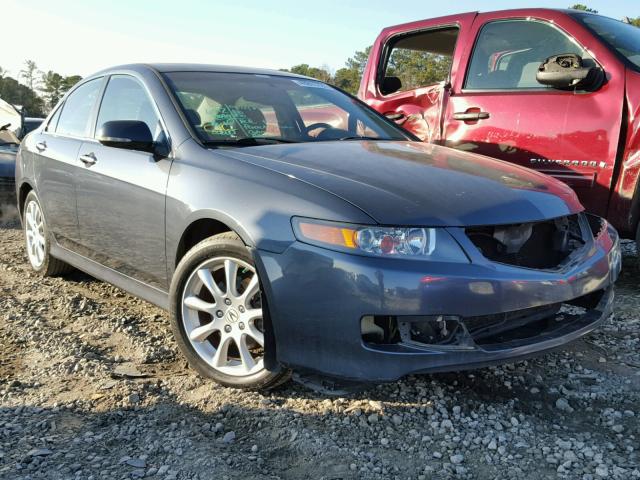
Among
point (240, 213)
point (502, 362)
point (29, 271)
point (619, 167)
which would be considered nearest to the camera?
point (502, 362)

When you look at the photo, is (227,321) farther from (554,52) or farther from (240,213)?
(554,52)

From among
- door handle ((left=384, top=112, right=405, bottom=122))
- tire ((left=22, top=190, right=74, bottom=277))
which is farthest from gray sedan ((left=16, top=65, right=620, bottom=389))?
door handle ((left=384, top=112, right=405, bottom=122))

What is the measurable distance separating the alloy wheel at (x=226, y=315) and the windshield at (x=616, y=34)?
291 cm

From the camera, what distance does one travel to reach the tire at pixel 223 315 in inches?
107

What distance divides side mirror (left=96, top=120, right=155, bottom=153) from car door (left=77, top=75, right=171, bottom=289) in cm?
6

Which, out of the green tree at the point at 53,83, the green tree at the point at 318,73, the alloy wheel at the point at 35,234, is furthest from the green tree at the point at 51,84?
the alloy wheel at the point at 35,234

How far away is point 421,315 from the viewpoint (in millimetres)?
2330

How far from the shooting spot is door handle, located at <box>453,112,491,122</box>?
14.5ft

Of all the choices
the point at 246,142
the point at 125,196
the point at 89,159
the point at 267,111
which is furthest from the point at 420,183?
the point at 89,159

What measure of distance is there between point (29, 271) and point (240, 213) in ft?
10.4

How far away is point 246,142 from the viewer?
3234mm

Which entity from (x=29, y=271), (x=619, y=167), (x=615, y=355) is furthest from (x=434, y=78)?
(x=29, y=271)

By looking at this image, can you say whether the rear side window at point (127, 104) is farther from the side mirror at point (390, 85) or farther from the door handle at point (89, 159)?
the side mirror at point (390, 85)

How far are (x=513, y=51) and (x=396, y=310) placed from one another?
292 cm
